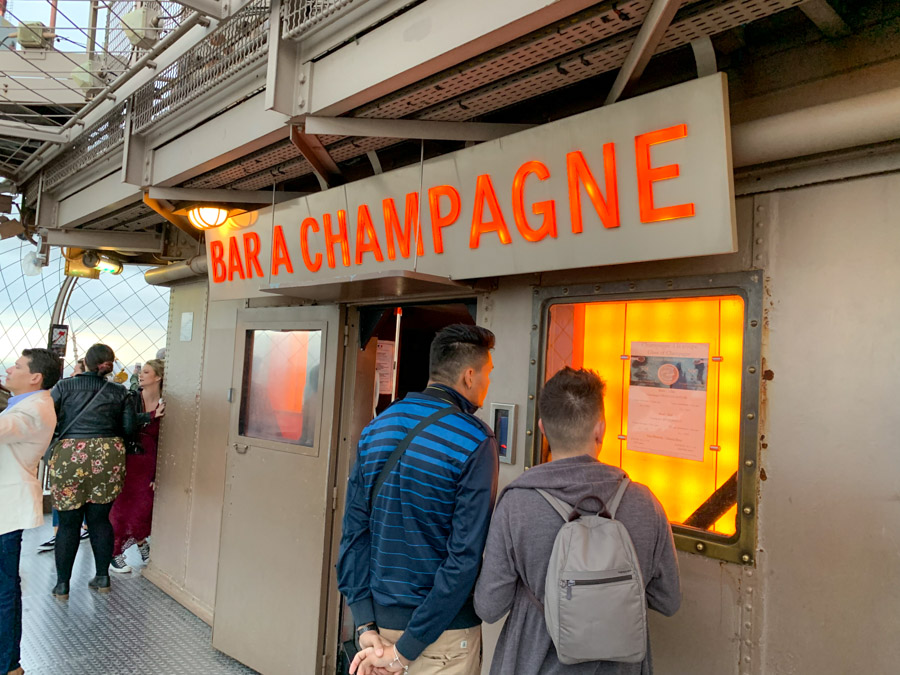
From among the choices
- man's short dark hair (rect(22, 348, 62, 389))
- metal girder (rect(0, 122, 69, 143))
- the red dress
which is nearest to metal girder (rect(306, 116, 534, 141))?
man's short dark hair (rect(22, 348, 62, 389))

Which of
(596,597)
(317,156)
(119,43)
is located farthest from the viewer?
(119,43)

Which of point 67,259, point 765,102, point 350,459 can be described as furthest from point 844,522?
point 67,259

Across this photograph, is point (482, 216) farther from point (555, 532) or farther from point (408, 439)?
point (555, 532)

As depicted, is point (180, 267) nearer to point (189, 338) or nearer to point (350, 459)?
point (189, 338)

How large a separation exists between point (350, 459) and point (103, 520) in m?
2.79

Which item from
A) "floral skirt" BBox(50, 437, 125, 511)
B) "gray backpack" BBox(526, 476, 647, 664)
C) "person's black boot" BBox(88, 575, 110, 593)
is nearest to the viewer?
"gray backpack" BBox(526, 476, 647, 664)

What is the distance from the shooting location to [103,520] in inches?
192

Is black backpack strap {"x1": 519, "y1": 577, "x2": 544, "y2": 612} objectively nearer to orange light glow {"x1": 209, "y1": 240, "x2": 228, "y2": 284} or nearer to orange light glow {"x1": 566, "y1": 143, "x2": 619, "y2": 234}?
orange light glow {"x1": 566, "y1": 143, "x2": 619, "y2": 234}

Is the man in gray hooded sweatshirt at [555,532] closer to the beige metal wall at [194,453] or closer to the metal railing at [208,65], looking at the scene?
the metal railing at [208,65]

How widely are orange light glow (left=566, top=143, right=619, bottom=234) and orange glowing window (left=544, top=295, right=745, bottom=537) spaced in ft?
1.47

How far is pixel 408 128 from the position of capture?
266cm

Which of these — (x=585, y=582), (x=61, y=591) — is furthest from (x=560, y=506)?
(x=61, y=591)

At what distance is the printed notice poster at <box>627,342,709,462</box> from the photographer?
219 centimetres

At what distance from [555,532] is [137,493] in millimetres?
5393
